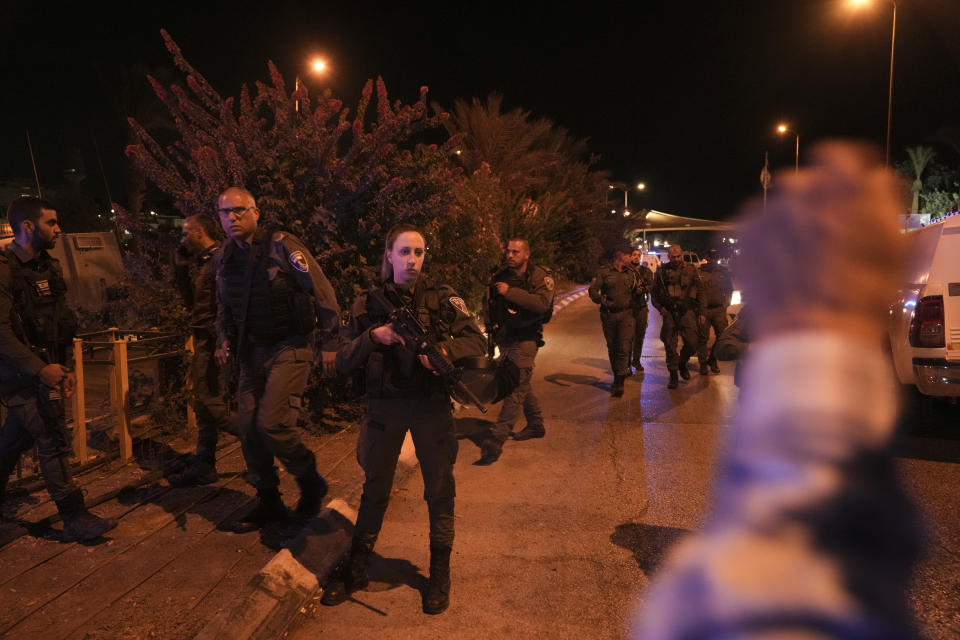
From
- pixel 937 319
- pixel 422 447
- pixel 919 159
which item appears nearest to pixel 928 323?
pixel 937 319

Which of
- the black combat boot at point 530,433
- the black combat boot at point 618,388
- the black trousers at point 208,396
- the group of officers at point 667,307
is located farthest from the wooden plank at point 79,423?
the black combat boot at point 618,388

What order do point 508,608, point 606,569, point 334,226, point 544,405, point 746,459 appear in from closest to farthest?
1. point 746,459
2. point 508,608
3. point 606,569
4. point 334,226
5. point 544,405

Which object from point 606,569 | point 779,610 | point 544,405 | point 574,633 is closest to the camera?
point 779,610

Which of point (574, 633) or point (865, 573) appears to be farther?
point (574, 633)

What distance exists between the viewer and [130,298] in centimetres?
625

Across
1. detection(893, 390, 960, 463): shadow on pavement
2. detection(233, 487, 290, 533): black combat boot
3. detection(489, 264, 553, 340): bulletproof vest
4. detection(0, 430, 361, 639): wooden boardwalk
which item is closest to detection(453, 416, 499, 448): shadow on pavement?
detection(489, 264, 553, 340): bulletproof vest

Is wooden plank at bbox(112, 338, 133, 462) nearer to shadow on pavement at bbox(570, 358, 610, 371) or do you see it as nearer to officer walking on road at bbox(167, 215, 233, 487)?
officer walking on road at bbox(167, 215, 233, 487)

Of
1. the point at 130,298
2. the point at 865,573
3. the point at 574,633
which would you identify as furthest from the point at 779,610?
the point at 130,298

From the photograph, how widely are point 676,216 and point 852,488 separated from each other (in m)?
97.1

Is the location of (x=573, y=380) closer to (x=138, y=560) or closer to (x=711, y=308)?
(x=711, y=308)

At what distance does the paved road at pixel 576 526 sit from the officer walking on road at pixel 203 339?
1.49 meters

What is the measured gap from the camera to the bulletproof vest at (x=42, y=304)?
3.99 meters

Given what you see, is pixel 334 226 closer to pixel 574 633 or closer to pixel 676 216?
pixel 574 633

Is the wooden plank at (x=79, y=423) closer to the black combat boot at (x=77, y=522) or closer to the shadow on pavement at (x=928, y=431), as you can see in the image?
the black combat boot at (x=77, y=522)
